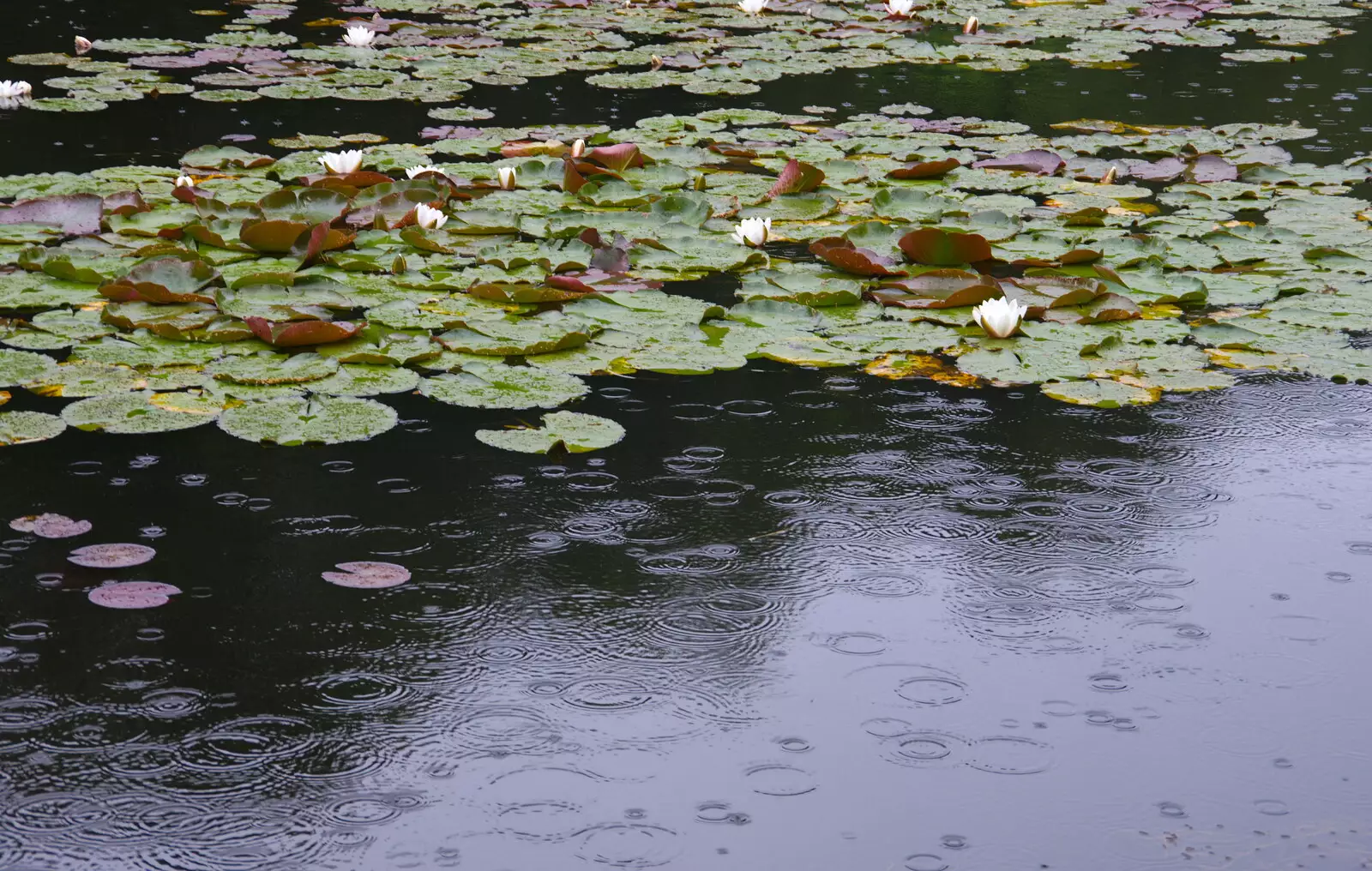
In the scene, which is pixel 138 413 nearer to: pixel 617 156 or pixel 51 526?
pixel 51 526

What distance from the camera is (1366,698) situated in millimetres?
2189

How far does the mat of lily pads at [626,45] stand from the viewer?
6805 mm

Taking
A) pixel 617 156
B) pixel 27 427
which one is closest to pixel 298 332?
pixel 27 427

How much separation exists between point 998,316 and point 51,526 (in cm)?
243

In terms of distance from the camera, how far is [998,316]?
3.67 metres

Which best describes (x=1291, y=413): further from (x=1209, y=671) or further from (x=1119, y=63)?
(x=1119, y=63)

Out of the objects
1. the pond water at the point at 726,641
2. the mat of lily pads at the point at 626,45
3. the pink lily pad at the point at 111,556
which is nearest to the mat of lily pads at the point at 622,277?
the pond water at the point at 726,641

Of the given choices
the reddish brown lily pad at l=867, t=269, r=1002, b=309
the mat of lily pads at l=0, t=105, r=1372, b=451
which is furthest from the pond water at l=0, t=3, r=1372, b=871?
the reddish brown lily pad at l=867, t=269, r=1002, b=309

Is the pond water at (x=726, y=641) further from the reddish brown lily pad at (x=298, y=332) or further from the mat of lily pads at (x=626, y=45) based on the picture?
the mat of lily pads at (x=626, y=45)

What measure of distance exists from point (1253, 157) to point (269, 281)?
422 centimetres

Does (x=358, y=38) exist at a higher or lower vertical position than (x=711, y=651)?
higher

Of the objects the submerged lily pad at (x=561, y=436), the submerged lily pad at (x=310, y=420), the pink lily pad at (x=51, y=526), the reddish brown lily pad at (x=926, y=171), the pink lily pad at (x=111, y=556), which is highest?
the reddish brown lily pad at (x=926, y=171)

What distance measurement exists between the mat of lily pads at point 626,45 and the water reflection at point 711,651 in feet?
12.5

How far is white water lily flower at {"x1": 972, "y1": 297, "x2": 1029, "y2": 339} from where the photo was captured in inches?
144
